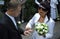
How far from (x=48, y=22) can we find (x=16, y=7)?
4.53 feet

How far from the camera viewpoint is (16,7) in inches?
210

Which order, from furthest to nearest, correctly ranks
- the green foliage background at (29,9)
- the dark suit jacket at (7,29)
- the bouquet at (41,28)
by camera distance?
the green foliage background at (29,9), the bouquet at (41,28), the dark suit jacket at (7,29)

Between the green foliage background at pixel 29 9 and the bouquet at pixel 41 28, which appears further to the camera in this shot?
the green foliage background at pixel 29 9

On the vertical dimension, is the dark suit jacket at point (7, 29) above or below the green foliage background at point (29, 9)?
above

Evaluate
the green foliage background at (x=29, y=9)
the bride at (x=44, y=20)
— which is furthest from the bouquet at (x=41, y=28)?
→ the green foliage background at (x=29, y=9)

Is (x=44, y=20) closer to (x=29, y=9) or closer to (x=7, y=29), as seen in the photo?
(x=7, y=29)

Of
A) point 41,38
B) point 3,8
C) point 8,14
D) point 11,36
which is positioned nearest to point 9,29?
point 11,36

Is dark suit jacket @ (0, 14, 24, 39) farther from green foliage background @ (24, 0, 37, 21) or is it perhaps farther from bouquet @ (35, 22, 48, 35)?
green foliage background @ (24, 0, 37, 21)

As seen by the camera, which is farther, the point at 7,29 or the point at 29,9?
the point at 29,9

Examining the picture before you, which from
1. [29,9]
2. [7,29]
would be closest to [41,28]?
[7,29]

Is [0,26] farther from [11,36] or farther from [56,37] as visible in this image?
[56,37]

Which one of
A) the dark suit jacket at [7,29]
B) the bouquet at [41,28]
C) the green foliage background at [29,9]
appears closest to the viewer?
the dark suit jacket at [7,29]

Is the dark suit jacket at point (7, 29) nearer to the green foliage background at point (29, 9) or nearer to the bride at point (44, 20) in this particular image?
the bride at point (44, 20)

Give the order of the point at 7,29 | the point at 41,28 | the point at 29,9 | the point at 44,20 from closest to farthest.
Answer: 1. the point at 7,29
2. the point at 41,28
3. the point at 44,20
4. the point at 29,9
